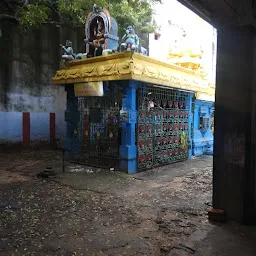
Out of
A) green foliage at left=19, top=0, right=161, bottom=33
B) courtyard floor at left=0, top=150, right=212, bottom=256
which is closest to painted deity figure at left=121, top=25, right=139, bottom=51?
green foliage at left=19, top=0, right=161, bottom=33

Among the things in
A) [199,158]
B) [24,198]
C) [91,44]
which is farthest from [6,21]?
[199,158]

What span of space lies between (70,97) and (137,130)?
9.99 feet

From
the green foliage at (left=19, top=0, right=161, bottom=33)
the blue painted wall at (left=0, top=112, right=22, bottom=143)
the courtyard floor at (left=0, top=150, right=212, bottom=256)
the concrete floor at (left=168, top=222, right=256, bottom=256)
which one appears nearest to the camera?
the concrete floor at (left=168, top=222, right=256, bottom=256)

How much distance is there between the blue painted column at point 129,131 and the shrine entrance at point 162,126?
0.29m

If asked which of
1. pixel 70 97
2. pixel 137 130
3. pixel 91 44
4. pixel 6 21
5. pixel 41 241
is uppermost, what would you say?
pixel 6 21

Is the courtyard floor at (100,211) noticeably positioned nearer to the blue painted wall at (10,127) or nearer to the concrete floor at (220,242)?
the concrete floor at (220,242)

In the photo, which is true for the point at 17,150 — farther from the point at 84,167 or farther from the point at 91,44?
the point at 91,44

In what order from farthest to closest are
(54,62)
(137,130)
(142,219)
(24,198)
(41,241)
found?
(54,62), (137,130), (24,198), (142,219), (41,241)

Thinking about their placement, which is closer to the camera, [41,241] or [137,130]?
[41,241]

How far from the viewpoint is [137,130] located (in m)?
8.32

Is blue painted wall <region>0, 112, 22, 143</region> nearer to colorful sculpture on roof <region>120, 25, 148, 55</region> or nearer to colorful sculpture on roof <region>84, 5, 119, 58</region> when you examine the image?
colorful sculpture on roof <region>84, 5, 119, 58</region>

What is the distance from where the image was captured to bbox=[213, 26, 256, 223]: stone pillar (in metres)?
4.23

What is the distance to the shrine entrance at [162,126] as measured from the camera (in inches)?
338

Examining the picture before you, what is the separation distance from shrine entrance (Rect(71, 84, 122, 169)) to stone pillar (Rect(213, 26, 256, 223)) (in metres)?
4.51
